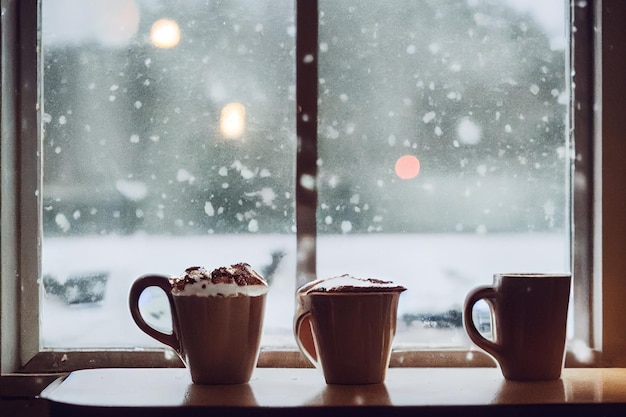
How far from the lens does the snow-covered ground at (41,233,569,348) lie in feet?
4.51

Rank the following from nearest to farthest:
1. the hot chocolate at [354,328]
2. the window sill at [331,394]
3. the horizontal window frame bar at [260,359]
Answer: the window sill at [331,394], the hot chocolate at [354,328], the horizontal window frame bar at [260,359]

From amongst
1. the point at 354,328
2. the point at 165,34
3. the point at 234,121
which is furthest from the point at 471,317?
the point at 165,34

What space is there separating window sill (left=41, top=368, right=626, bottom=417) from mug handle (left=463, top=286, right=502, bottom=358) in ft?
0.15

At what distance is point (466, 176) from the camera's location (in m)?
1.40

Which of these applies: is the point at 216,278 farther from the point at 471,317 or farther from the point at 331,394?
the point at 471,317

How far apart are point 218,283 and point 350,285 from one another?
20cm

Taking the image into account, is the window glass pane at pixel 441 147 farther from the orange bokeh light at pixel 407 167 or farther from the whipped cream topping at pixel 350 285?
the whipped cream topping at pixel 350 285

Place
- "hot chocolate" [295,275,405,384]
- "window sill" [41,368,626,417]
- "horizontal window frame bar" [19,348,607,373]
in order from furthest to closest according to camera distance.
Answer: "horizontal window frame bar" [19,348,607,373] < "hot chocolate" [295,275,405,384] < "window sill" [41,368,626,417]

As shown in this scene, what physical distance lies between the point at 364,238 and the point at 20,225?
0.62m

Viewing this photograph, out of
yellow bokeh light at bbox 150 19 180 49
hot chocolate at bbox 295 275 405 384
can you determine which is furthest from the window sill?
yellow bokeh light at bbox 150 19 180 49

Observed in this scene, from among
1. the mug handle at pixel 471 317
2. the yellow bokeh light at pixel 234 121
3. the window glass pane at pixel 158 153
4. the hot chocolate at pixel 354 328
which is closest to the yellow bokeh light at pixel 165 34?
the window glass pane at pixel 158 153

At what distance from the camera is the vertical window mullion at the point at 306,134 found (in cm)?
136

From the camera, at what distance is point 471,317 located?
1191 millimetres

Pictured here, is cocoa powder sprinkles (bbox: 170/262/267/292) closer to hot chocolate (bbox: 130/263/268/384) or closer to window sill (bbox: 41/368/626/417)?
hot chocolate (bbox: 130/263/268/384)
